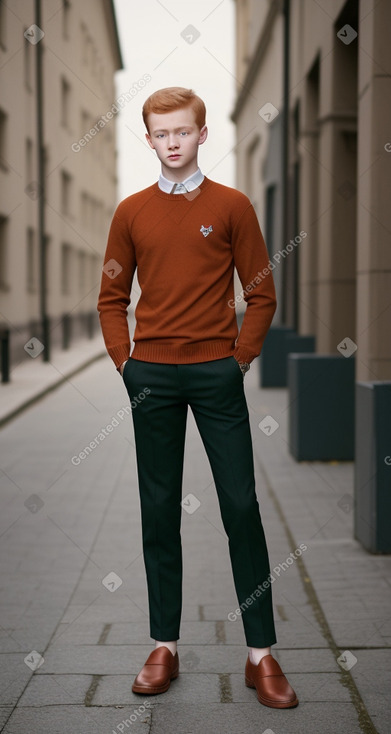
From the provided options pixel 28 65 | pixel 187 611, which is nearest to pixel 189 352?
pixel 187 611

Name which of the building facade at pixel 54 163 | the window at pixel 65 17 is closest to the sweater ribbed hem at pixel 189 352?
the building facade at pixel 54 163

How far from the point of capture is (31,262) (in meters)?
23.7

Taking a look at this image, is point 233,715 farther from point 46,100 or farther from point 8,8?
point 46,100

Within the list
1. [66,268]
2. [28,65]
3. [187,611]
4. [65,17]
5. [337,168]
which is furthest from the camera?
[66,268]

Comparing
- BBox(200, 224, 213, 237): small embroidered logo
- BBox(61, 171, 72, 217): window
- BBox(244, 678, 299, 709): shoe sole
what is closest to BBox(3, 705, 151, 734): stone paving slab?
BBox(244, 678, 299, 709): shoe sole

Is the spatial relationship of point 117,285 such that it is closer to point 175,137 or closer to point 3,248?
point 175,137

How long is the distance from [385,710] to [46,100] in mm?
24607

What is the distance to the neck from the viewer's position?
325 centimetres

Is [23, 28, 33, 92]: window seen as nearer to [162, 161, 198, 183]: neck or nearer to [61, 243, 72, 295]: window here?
[61, 243, 72, 295]: window

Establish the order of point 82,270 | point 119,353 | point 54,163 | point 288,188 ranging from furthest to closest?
point 82,270 < point 54,163 < point 288,188 < point 119,353

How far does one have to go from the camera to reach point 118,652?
12.4 ft

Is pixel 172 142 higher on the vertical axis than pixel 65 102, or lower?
lower

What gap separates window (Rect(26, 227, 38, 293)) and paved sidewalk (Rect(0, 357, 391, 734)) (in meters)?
15.7

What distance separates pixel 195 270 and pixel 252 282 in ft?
0.71
